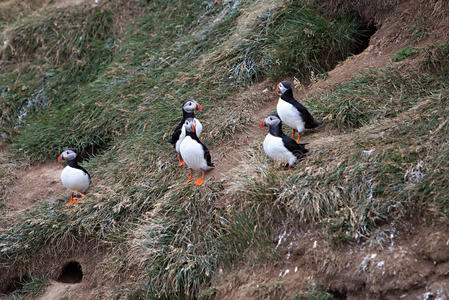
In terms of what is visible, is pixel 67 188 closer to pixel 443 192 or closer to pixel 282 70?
pixel 282 70

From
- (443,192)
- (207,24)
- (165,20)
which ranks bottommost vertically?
(443,192)

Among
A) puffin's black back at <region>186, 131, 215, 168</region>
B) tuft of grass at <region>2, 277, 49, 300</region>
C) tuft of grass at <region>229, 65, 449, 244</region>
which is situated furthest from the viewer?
tuft of grass at <region>2, 277, 49, 300</region>

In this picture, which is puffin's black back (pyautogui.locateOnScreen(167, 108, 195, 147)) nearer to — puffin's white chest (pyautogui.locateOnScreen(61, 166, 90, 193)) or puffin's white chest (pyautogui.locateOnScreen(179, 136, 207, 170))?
puffin's white chest (pyautogui.locateOnScreen(179, 136, 207, 170))

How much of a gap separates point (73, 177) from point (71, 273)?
1.17m

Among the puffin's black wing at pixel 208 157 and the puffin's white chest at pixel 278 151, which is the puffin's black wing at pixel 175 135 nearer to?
the puffin's black wing at pixel 208 157

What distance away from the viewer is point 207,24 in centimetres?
837

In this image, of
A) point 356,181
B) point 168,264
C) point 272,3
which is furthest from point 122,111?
point 356,181

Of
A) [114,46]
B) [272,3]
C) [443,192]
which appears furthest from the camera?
[114,46]

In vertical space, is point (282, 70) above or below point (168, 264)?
above

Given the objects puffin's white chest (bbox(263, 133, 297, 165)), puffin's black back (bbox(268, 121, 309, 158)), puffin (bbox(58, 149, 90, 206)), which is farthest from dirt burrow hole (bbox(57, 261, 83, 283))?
puffin's black back (bbox(268, 121, 309, 158))

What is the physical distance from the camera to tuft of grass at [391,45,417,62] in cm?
592

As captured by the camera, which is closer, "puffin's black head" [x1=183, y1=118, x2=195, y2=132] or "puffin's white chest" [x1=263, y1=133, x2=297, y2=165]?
"puffin's white chest" [x1=263, y1=133, x2=297, y2=165]

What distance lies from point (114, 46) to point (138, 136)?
2.69 metres

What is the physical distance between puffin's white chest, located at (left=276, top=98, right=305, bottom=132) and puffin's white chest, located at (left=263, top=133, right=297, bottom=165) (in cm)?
47
